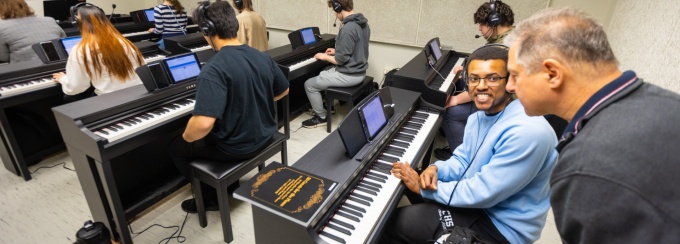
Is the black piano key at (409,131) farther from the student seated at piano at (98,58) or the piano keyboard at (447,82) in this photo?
the student seated at piano at (98,58)

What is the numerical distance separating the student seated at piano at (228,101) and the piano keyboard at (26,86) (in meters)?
1.19

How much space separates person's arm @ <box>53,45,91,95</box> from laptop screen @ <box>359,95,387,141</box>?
5.76 feet

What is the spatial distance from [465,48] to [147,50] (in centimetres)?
348

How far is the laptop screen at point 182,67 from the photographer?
207 centimetres

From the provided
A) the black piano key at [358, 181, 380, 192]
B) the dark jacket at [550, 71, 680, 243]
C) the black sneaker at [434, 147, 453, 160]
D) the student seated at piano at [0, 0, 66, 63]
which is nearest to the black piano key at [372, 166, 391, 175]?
the black piano key at [358, 181, 380, 192]

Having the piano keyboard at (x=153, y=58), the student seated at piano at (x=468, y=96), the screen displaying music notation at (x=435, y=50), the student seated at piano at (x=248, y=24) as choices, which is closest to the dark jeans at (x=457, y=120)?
the student seated at piano at (x=468, y=96)

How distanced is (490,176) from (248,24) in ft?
10.2

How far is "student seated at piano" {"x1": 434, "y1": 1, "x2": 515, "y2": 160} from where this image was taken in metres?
2.53

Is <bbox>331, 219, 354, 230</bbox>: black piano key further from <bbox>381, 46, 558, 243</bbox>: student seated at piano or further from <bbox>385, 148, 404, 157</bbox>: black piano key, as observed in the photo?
<bbox>385, 148, 404, 157</bbox>: black piano key

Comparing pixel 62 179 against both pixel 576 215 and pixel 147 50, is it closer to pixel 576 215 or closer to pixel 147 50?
pixel 147 50

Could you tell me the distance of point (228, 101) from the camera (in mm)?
1712

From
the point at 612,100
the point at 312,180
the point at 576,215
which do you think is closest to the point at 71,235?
the point at 312,180

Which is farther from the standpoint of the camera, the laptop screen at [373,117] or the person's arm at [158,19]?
the person's arm at [158,19]

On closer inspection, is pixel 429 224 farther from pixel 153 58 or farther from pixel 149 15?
pixel 149 15
